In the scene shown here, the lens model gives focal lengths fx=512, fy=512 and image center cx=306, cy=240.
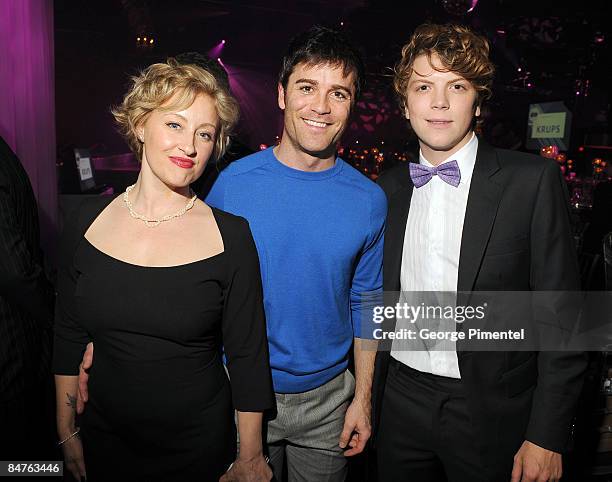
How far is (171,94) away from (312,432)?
1243mm

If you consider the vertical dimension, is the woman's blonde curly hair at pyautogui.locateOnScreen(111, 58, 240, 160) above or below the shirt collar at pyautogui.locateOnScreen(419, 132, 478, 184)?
above

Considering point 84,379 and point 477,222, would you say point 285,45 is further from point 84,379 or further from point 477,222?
point 84,379

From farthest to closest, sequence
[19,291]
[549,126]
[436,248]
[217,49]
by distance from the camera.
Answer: [217,49], [549,126], [19,291], [436,248]

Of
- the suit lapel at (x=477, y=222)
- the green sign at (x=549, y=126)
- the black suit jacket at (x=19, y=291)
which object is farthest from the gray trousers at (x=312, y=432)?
the green sign at (x=549, y=126)

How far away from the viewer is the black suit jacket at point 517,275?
1625 millimetres

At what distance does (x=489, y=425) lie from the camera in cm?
172

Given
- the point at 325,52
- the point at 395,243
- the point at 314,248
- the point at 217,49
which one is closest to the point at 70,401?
the point at 314,248

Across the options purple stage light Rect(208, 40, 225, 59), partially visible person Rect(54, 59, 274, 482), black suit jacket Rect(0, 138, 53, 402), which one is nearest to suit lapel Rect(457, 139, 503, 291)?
partially visible person Rect(54, 59, 274, 482)

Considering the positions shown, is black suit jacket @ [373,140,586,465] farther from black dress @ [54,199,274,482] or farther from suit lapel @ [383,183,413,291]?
black dress @ [54,199,274,482]

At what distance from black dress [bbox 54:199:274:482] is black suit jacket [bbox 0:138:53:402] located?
0.39 m

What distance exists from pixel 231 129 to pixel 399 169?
2.35ft

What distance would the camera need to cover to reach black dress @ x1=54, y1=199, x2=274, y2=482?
4.94 feet

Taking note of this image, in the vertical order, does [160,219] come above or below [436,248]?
above

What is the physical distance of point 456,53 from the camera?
1713mm
